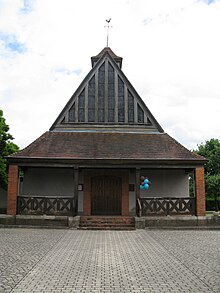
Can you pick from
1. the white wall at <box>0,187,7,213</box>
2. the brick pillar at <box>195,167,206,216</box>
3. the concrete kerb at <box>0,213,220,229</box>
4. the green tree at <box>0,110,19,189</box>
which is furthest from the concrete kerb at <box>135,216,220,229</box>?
the white wall at <box>0,187,7,213</box>

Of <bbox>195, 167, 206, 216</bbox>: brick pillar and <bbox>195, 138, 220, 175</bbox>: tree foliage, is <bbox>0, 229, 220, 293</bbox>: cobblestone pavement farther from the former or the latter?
<bbox>195, 138, 220, 175</bbox>: tree foliage

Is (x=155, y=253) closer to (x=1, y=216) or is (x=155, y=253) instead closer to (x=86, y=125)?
(x=1, y=216)

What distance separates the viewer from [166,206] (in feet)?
45.8

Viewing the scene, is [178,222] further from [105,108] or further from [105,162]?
[105,108]

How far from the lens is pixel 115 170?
51.6ft

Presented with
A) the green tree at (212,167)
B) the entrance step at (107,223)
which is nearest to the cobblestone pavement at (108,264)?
the entrance step at (107,223)

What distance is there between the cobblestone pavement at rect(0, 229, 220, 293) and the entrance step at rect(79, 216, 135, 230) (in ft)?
7.16

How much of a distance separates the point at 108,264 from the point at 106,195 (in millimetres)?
9005

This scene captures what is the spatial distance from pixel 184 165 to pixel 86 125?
587cm

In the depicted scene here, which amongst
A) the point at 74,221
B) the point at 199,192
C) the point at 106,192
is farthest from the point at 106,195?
the point at 199,192

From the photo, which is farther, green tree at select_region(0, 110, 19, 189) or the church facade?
green tree at select_region(0, 110, 19, 189)

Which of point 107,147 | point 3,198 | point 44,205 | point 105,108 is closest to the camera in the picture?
point 44,205

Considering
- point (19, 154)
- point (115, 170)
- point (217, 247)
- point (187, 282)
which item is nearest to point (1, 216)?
point (19, 154)

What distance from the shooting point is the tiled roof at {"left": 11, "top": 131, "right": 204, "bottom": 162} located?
14211 mm
